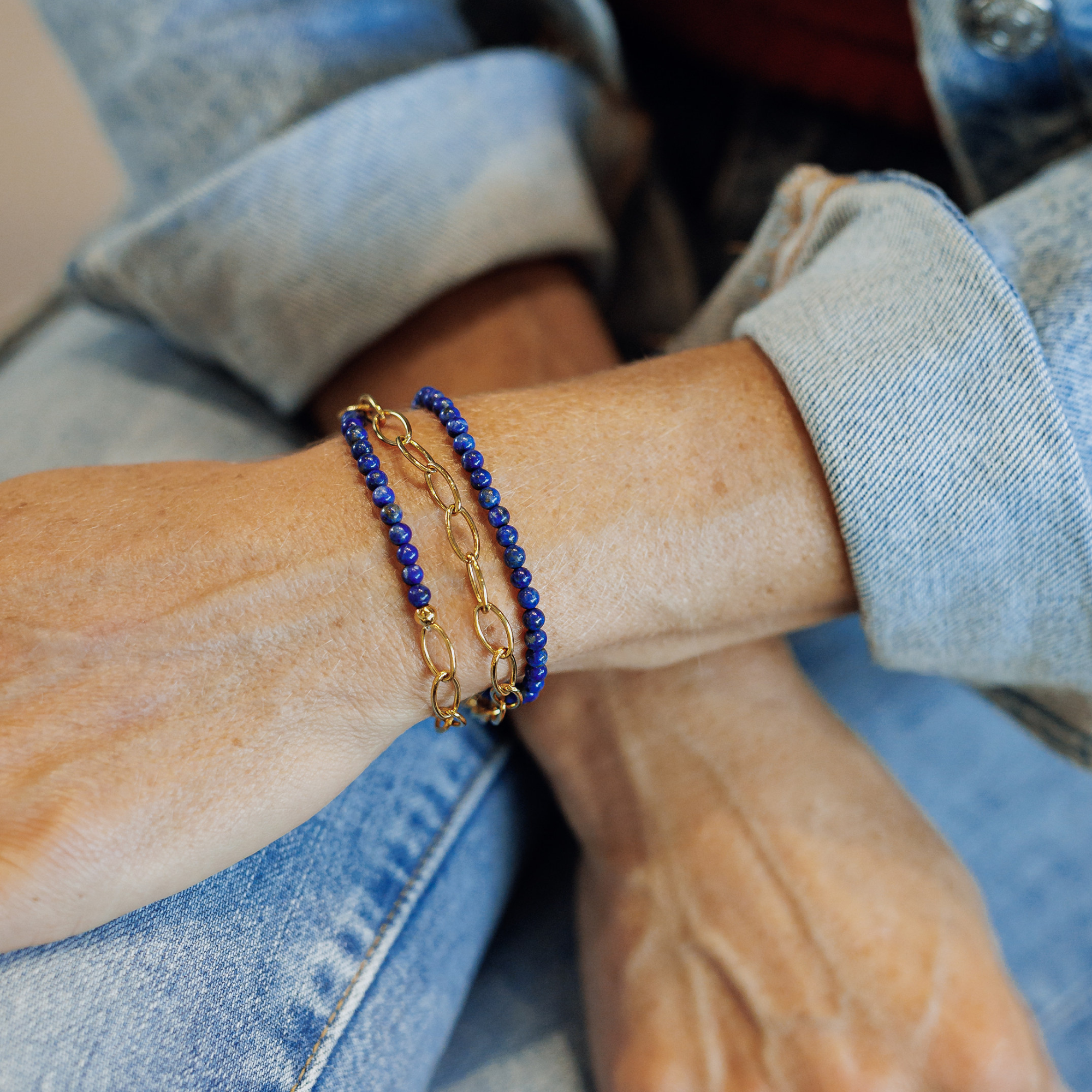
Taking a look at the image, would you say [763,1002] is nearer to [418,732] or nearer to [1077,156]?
[418,732]

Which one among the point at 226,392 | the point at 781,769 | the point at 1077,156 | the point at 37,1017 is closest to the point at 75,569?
the point at 37,1017

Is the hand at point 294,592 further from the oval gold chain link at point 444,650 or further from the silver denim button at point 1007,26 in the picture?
the silver denim button at point 1007,26

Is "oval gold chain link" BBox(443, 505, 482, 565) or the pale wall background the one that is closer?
"oval gold chain link" BBox(443, 505, 482, 565)

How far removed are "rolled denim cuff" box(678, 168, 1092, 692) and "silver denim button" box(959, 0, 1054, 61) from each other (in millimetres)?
202

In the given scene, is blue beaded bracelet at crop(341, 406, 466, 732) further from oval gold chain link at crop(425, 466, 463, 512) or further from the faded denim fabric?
the faded denim fabric

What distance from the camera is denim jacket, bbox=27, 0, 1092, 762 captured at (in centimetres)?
48

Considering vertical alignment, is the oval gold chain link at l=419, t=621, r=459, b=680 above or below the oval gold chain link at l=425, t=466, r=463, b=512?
below

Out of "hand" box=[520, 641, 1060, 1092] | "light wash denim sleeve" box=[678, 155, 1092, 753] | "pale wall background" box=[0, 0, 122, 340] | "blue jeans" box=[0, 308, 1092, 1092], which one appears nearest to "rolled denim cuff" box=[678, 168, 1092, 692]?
"light wash denim sleeve" box=[678, 155, 1092, 753]

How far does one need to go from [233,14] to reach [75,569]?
1.79 ft

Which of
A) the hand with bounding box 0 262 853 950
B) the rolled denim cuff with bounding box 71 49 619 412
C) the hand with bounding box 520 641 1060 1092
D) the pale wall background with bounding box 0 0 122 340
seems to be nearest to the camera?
the hand with bounding box 0 262 853 950

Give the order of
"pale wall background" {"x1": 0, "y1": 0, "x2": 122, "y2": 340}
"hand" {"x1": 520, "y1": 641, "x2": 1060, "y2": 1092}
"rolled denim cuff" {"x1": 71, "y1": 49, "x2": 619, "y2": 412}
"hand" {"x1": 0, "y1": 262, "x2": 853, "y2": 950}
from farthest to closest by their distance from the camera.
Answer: "pale wall background" {"x1": 0, "y1": 0, "x2": 122, "y2": 340}
"rolled denim cuff" {"x1": 71, "y1": 49, "x2": 619, "y2": 412}
"hand" {"x1": 520, "y1": 641, "x2": 1060, "y2": 1092}
"hand" {"x1": 0, "y1": 262, "x2": 853, "y2": 950}

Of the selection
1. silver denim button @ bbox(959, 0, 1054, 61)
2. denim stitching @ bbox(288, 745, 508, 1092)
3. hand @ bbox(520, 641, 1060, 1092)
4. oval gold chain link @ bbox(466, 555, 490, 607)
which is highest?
silver denim button @ bbox(959, 0, 1054, 61)

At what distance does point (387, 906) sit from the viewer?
22.5 inches

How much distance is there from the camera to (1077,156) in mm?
591
